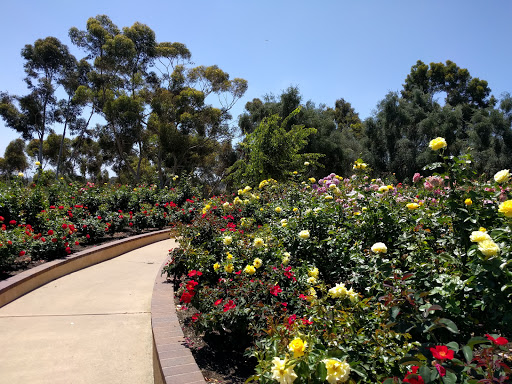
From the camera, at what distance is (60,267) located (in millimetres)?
4734

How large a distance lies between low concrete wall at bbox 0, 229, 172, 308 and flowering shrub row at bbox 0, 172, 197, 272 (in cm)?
27

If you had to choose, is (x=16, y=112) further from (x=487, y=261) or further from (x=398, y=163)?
(x=487, y=261)

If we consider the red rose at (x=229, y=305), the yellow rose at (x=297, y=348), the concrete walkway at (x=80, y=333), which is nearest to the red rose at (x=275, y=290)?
the red rose at (x=229, y=305)

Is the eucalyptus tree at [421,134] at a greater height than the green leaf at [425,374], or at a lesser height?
greater

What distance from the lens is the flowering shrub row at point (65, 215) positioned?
4.84m

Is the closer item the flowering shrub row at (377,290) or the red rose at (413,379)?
the red rose at (413,379)

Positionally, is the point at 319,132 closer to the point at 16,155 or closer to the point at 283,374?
the point at 283,374

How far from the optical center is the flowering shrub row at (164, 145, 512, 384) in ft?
4.75

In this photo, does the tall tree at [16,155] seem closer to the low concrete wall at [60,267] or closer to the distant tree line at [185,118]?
the distant tree line at [185,118]

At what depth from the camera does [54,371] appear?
8.18 ft

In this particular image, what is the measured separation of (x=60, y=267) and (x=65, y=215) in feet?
6.04

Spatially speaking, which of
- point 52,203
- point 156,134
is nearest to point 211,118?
point 156,134

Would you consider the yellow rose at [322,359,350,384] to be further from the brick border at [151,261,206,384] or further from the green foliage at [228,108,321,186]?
the green foliage at [228,108,321,186]

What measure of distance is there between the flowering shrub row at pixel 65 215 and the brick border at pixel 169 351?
250 centimetres
